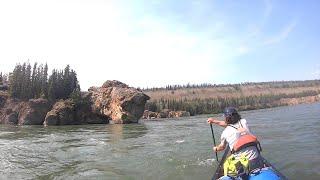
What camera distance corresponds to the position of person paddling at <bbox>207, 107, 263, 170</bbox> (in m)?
12.5

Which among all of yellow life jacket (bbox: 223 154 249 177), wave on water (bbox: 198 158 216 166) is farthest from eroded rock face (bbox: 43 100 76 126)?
yellow life jacket (bbox: 223 154 249 177)

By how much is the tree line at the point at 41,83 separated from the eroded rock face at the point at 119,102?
9673 mm

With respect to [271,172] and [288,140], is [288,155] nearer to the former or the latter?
[288,140]

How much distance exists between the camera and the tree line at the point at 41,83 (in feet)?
363

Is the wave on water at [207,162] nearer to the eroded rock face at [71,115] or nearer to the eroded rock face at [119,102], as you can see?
the eroded rock face at [119,102]

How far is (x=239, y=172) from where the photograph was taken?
1242 centimetres

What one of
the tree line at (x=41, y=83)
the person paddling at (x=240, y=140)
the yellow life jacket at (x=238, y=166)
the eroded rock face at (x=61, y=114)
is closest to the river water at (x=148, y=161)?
the person paddling at (x=240, y=140)

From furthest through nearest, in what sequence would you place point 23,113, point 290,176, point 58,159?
1. point 23,113
2. point 58,159
3. point 290,176

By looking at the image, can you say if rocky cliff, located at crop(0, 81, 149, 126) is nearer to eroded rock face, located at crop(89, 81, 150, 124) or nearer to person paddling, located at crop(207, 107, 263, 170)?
eroded rock face, located at crop(89, 81, 150, 124)

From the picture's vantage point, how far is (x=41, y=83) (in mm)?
116312

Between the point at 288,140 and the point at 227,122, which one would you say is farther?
the point at 288,140

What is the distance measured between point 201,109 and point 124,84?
214 feet

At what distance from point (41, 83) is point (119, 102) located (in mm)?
30922

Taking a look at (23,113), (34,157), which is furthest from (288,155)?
(23,113)
